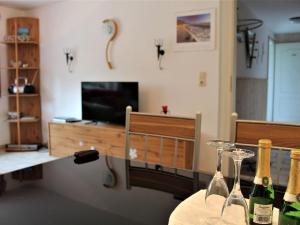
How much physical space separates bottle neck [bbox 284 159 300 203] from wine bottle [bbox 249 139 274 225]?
0.05m

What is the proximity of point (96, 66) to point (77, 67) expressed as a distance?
397 millimetres

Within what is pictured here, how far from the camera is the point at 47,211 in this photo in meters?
0.92

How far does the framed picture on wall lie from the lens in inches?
135

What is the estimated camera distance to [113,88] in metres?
4.07

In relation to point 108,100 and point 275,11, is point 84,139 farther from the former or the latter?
point 275,11

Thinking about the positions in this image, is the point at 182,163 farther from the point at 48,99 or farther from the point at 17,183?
the point at 48,99

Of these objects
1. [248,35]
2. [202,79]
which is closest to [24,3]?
[202,79]

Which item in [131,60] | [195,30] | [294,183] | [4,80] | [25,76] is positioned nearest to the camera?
[294,183]

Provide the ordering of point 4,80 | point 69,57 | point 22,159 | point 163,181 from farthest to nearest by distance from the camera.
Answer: point 4,80 < point 69,57 < point 22,159 < point 163,181

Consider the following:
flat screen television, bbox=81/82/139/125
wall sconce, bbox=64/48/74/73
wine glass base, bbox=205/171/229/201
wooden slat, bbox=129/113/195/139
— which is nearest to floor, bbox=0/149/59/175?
flat screen television, bbox=81/82/139/125

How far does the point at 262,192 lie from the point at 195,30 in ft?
9.92

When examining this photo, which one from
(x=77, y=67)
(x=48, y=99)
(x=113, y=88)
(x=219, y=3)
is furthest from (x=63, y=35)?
(x=219, y=3)

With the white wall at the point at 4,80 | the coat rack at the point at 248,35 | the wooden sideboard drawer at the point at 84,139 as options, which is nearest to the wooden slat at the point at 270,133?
the wooden sideboard drawer at the point at 84,139

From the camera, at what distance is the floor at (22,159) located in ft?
13.5
